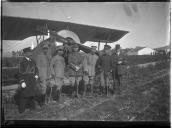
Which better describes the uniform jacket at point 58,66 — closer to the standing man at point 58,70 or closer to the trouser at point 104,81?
the standing man at point 58,70

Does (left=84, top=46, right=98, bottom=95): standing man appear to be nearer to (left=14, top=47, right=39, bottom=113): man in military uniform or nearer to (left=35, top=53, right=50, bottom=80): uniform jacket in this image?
(left=35, top=53, right=50, bottom=80): uniform jacket

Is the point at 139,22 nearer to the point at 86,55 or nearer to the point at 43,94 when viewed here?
the point at 86,55

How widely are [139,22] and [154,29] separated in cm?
21

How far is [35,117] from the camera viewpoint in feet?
10.8

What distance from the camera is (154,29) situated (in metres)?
3.25

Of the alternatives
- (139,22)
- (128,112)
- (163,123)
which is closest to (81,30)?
(139,22)

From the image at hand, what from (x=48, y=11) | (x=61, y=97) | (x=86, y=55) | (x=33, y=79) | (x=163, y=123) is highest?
(x=48, y=11)

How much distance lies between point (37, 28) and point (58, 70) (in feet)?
2.03

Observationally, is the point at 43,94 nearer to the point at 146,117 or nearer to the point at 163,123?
the point at 146,117

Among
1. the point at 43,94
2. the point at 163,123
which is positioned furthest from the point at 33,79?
the point at 163,123

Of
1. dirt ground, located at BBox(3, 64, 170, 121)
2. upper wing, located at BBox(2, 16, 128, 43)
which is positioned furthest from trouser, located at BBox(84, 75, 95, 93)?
upper wing, located at BBox(2, 16, 128, 43)

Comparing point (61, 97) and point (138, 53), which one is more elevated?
point (138, 53)

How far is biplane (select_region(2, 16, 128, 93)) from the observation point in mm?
3268

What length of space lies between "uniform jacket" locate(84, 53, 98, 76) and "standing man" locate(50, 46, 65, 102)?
0.31 meters
